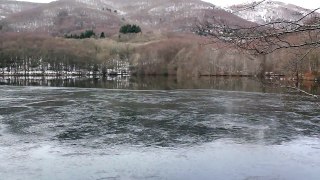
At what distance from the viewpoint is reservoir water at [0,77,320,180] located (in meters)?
10.3

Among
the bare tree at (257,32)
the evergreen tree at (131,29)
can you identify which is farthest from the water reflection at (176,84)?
the evergreen tree at (131,29)

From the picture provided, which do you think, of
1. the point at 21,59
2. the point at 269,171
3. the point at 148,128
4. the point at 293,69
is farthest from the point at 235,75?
the point at 293,69

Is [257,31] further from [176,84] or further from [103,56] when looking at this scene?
[103,56]

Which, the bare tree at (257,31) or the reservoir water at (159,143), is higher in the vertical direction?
the bare tree at (257,31)

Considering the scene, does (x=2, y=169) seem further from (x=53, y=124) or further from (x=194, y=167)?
(x=53, y=124)

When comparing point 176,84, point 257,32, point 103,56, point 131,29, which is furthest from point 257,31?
point 131,29

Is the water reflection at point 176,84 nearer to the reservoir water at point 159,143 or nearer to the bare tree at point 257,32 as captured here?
the reservoir water at point 159,143

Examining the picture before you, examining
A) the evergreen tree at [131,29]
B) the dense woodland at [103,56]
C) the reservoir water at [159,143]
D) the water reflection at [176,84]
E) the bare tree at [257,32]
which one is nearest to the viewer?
the bare tree at [257,32]

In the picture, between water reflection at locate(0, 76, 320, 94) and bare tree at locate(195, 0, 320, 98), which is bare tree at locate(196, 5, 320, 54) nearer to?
bare tree at locate(195, 0, 320, 98)

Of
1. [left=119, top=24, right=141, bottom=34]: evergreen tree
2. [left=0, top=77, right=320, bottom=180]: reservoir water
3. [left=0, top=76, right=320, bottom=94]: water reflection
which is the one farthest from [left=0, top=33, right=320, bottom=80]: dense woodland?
[left=0, top=77, right=320, bottom=180]: reservoir water

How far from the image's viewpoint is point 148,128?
16109mm

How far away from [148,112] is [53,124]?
18.3 feet

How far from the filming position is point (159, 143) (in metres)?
13.4

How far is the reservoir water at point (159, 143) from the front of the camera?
1031 cm
